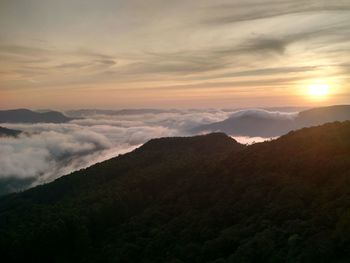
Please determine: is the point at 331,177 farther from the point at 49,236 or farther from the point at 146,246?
the point at 49,236

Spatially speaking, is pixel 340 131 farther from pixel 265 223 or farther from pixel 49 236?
pixel 49 236

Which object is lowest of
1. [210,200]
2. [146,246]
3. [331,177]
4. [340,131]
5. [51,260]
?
[51,260]

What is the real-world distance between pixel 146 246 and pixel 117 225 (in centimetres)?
3250

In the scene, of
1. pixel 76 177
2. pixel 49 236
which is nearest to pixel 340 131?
pixel 49 236

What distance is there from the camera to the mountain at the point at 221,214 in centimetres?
5919

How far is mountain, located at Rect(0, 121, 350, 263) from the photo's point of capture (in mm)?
59188

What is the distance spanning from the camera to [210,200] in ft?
335

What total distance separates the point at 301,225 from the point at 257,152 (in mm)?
62165

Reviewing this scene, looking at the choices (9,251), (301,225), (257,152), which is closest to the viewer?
(301,225)

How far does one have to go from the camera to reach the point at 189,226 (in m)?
87.2

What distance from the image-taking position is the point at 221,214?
87438mm

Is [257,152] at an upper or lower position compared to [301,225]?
upper

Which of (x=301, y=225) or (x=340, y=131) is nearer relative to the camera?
(x=301, y=225)

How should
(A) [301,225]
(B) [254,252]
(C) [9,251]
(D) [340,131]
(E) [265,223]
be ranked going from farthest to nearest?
1. (D) [340,131]
2. (C) [9,251]
3. (E) [265,223]
4. (A) [301,225]
5. (B) [254,252]
